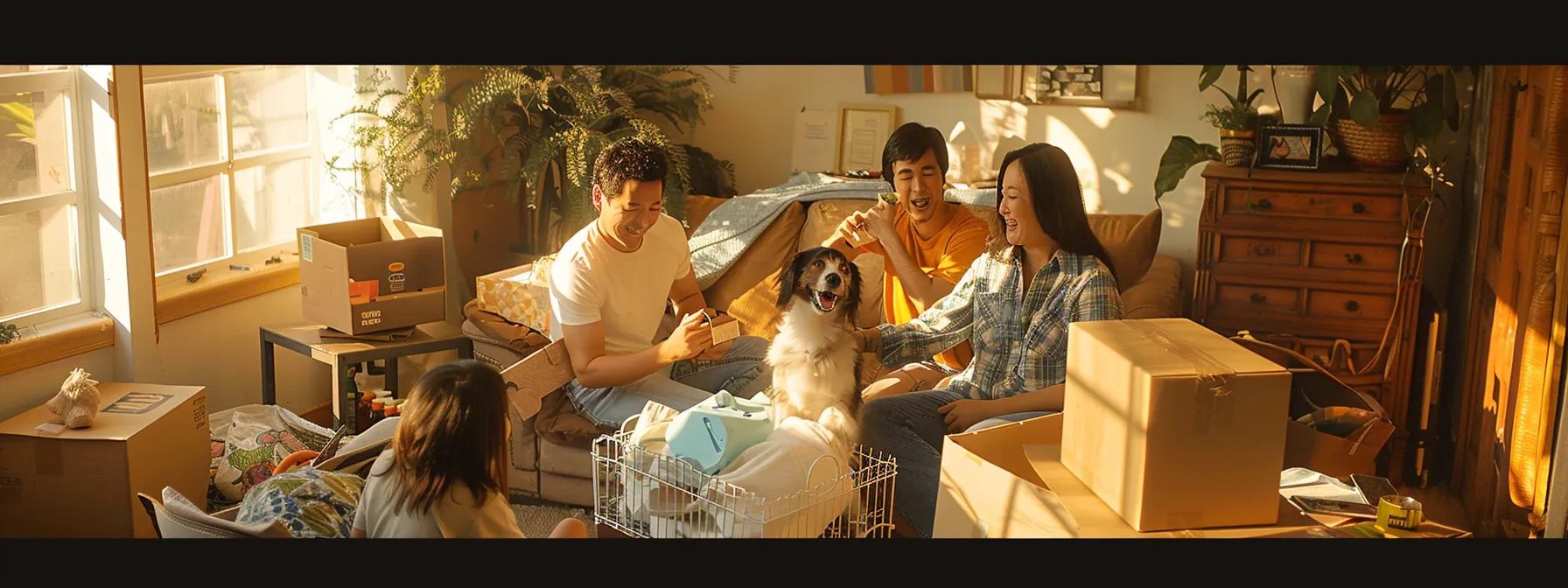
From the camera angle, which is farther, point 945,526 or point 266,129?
point 266,129

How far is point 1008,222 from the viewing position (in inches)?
111

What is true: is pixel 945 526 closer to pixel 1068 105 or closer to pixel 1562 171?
pixel 1562 171

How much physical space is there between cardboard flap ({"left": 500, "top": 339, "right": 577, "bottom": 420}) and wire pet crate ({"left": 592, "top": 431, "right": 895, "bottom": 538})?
0.56 metres

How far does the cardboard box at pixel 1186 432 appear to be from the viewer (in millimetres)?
2057

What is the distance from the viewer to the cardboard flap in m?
3.08

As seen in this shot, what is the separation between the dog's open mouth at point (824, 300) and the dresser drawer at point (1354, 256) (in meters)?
1.95

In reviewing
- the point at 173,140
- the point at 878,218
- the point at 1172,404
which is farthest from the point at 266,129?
the point at 1172,404

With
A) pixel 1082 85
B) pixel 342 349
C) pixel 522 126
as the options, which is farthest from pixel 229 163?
pixel 1082 85

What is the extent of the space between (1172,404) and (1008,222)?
850 millimetres

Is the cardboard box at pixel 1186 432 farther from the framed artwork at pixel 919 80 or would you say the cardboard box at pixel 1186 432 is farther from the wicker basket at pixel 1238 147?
the framed artwork at pixel 919 80

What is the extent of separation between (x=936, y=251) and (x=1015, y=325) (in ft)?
2.26

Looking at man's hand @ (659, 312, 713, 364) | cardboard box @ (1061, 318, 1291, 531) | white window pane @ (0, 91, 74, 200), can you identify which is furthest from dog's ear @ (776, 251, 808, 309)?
white window pane @ (0, 91, 74, 200)

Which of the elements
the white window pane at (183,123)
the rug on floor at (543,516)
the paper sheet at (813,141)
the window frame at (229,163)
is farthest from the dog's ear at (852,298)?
the paper sheet at (813,141)

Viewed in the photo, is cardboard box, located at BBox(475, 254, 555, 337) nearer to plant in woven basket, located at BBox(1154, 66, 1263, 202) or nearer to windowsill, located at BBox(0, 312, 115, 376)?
windowsill, located at BBox(0, 312, 115, 376)
